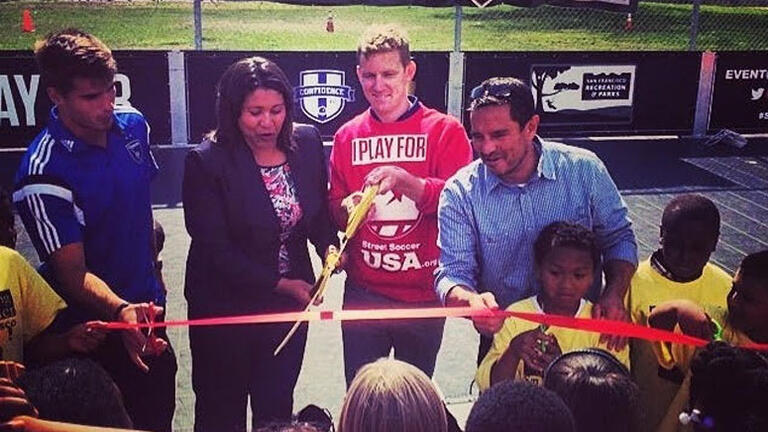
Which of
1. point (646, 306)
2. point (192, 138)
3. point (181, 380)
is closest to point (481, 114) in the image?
point (646, 306)

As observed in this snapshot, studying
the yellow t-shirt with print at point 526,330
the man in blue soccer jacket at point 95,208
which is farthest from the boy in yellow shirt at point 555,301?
the man in blue soccer jacket at point 95,208

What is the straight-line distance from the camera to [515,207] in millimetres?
3691

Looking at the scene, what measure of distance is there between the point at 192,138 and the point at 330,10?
65.5ft

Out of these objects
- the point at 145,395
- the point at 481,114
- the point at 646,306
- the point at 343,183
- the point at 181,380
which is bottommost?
the point at 181,380

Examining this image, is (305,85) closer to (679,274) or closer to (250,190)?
(250,190)

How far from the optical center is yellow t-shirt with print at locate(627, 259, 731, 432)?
11.3 feet

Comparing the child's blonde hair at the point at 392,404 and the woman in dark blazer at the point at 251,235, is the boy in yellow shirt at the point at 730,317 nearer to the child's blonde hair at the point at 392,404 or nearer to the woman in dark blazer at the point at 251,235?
the child's blonde hair at the point at 392,404

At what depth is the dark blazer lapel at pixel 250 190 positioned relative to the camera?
383cm

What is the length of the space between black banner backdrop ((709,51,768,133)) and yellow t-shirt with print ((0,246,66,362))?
11.3m

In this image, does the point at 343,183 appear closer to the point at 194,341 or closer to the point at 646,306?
the point at 194,341

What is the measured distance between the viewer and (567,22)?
2866 cm

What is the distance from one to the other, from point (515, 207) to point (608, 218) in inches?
16.4

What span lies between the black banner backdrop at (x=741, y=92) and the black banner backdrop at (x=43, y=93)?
7898mm

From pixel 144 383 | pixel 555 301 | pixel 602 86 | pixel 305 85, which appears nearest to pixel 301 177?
pixel 144 383
